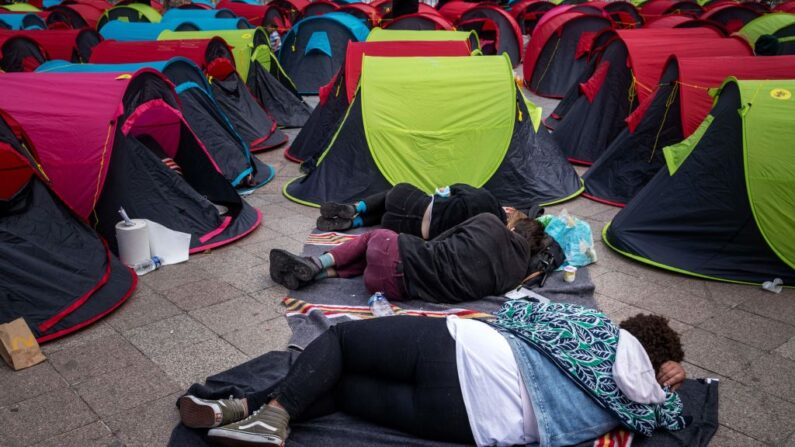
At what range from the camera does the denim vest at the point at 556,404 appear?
2734mm

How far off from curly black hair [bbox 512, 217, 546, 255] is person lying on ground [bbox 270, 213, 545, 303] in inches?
11.5

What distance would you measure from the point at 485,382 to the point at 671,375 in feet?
2.70

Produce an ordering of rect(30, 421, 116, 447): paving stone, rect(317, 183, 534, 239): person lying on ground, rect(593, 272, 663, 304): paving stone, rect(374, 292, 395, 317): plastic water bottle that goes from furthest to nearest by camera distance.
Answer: rect(317, 183, 534, 239): person lying on ground, rect(593, 272, 663, 304): paving stone, rect(374, 292, 395, 317): plastic water bottle, rect(30, 421, 116, 447): paving stone

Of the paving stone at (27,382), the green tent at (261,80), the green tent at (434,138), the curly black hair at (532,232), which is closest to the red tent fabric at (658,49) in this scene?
the green tent at (434,138)

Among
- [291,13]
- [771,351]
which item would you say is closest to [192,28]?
[291,13]

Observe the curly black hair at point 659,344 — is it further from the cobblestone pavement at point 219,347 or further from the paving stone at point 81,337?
the paving stone at point 81,337

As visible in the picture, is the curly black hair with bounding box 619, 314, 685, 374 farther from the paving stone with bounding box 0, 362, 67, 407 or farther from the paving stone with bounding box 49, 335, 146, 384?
the paving stone with bounding box 0, 362, 67, 407

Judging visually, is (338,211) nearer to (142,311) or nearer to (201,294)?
(201,294)

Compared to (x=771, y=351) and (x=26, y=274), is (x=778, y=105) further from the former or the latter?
(x=26, y=274)

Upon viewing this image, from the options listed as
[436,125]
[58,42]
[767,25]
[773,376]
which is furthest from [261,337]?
[767,25]

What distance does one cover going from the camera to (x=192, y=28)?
52.1 feet

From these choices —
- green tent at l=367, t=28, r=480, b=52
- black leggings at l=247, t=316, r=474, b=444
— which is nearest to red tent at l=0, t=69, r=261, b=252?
black leggings at l=247, t=316, r=474, b=444

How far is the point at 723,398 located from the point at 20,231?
4.27 metres

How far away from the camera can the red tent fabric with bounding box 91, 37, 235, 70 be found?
8.86 meters
